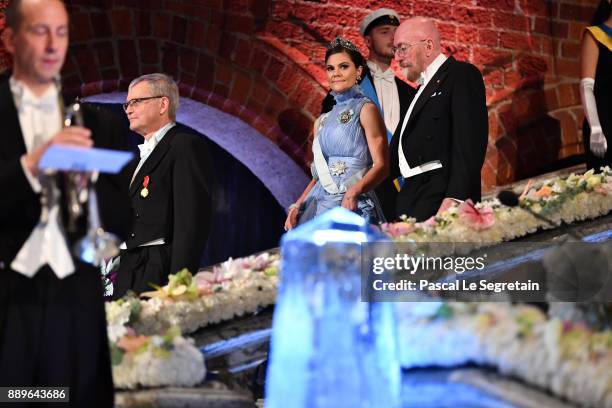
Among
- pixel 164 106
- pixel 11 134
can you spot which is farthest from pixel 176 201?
pixel 11 134

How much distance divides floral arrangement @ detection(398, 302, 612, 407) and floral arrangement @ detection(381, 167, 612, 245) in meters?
1.06

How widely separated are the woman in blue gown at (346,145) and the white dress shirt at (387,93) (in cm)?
109

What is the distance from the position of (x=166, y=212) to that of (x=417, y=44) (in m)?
1.50

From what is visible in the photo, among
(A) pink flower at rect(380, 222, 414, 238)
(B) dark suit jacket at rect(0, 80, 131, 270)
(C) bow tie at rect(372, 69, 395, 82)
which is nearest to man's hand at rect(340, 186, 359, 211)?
(A) pink flower at rect(380, 222, 414, 238)

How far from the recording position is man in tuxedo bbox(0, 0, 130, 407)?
2.79 meters

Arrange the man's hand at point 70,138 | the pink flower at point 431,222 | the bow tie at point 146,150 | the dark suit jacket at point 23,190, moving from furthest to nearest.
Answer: the bow tie at point 146,150 → the pink flower at point 431,222 → the dark suit jacket at point 23,190 → the man's hand at point 70,138

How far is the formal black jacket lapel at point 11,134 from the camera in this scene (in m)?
2.85

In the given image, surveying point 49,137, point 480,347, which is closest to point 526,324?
point 480,347

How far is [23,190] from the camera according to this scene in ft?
9.02

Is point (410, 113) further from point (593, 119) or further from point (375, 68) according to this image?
point (593, 119)

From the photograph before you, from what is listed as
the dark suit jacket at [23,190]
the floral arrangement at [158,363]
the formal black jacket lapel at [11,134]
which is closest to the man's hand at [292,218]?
the floral arrangement at [158,363]

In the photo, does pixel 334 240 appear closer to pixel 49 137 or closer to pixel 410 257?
pixel 49 137

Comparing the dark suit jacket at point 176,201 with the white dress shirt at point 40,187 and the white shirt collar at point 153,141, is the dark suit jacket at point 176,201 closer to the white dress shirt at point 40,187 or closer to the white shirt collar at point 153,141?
the white shirt collar at point 153,141

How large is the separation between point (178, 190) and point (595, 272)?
1833 mm
